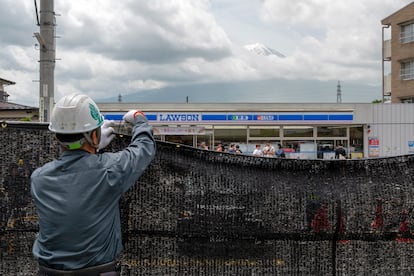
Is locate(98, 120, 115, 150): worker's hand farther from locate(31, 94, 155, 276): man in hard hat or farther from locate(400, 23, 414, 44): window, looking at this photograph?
locate(400, 23, 414, 44): window

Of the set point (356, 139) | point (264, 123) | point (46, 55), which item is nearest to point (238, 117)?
point (264, 123)

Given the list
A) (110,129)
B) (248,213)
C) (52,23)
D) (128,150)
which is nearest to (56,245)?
(128,150)

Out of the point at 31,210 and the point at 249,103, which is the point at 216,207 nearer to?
the point at 31,210

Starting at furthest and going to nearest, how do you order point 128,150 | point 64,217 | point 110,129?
point 110,129 → point 128,150 → point 64,217

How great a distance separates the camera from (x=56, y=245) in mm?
2275

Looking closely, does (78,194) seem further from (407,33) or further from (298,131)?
(407,33)

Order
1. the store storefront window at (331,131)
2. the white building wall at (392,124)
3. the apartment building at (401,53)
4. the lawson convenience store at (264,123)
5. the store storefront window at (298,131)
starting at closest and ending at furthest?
the lawson convenience store at (264,123)
the store storefront window at (298,131)
the store storefront window at (331,131)
the white building wall at (392,124)
the apartment building at (401,53)

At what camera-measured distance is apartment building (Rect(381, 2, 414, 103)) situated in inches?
1639

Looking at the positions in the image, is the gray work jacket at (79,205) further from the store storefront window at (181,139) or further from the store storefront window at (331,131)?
the store storefront window at (331,131)

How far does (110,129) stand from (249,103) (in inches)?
1067

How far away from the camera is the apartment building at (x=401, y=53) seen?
41.6m

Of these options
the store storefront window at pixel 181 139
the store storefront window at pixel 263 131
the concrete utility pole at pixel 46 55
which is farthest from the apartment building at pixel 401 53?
the concrete utility pole at pixel 46 55

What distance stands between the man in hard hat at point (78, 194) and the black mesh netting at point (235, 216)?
3.36 feet

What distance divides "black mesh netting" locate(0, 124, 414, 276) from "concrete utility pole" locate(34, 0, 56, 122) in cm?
671
